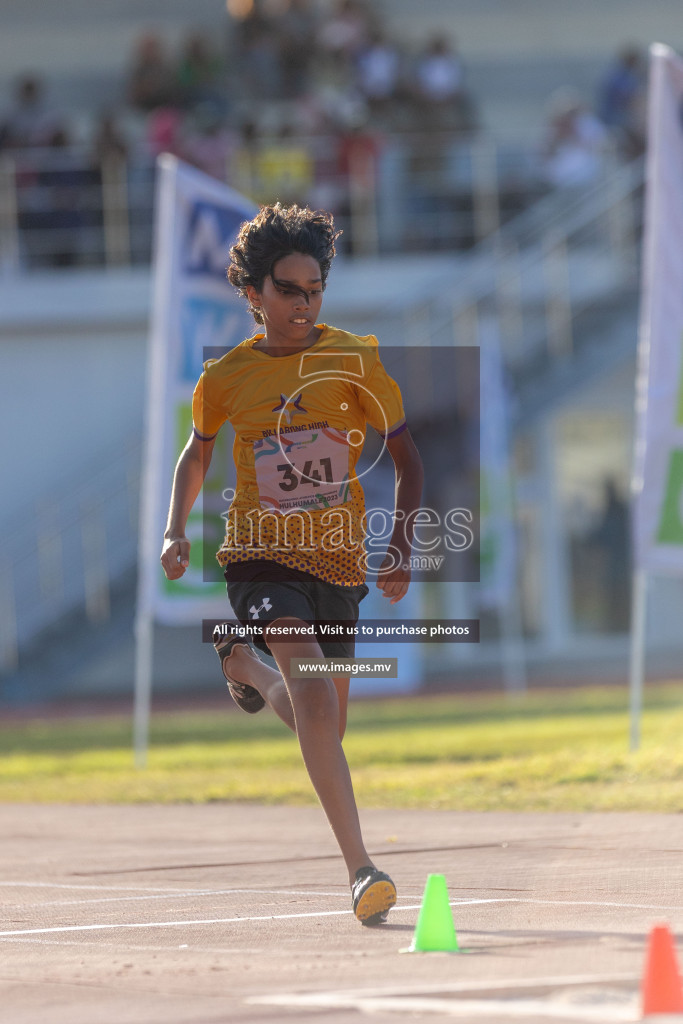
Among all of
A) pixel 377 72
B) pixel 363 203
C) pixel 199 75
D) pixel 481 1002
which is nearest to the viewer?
pixel 481 1002

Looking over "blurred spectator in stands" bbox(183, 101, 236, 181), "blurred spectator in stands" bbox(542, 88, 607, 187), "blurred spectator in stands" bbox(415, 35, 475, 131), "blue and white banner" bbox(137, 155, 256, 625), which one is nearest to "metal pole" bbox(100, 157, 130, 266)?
"blurred spectator in stands" bbox(183, 101, 236, 181)

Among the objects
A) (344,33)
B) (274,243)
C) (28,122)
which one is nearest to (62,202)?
(28,122)

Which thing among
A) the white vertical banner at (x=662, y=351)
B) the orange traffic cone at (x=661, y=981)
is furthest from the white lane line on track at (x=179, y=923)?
the white vertical banner at (x=662, y=351)

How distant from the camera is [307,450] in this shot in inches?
187

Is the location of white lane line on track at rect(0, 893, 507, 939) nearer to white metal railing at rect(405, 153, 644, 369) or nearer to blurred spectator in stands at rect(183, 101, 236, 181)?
white metal railing at rect(405, 153, 644, 369)

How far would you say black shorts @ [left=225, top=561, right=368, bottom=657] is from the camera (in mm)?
4672

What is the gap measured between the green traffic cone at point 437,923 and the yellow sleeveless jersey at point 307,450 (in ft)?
3.46

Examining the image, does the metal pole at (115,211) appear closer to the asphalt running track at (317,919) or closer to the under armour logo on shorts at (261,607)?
the asphalt running track at (317,919)

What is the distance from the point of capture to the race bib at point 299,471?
4727 mm

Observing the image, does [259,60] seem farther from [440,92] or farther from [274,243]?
[274,243]

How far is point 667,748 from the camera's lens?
359 inches

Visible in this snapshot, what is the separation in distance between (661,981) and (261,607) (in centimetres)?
186

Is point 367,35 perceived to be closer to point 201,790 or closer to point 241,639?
point 201,790

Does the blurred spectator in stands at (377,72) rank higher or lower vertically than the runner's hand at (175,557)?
higher
